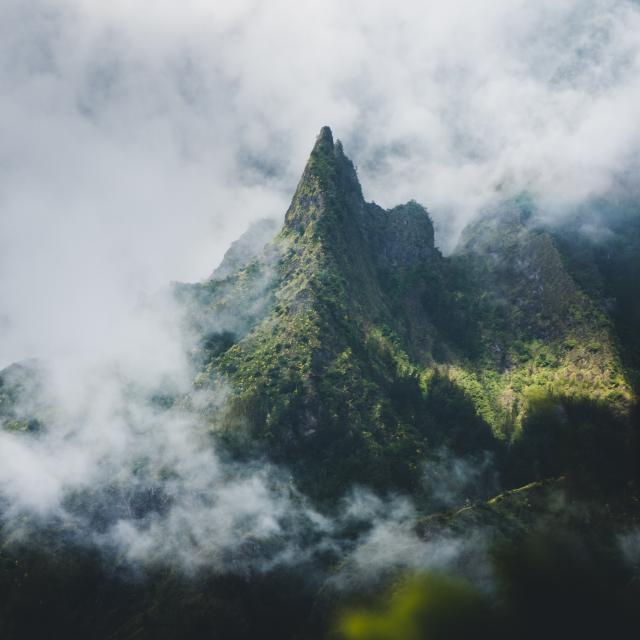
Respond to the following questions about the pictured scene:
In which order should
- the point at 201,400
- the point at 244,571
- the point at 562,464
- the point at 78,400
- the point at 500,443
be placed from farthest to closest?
the point at 78,400 < the point at 201,400 < the point at 500,443 < the point at 562,464 < the point at 244,571

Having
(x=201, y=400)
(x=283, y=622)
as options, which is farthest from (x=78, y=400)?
(x=283, y=622)

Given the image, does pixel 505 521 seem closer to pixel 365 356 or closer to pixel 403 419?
pixel 403 419

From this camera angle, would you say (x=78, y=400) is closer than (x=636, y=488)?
No

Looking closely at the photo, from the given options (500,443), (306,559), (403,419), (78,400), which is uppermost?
(78,400)

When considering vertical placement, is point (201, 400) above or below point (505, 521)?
above

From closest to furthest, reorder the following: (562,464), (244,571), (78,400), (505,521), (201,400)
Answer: (505,521), (244,571), (562,464), (201,400), (78,400)

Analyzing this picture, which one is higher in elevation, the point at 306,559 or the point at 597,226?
the point at 597,226

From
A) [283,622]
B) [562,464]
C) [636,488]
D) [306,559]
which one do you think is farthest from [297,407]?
[636,488]

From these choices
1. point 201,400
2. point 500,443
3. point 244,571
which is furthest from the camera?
point 201,400

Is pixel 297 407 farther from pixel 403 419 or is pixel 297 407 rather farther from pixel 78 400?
pixel 78 400
